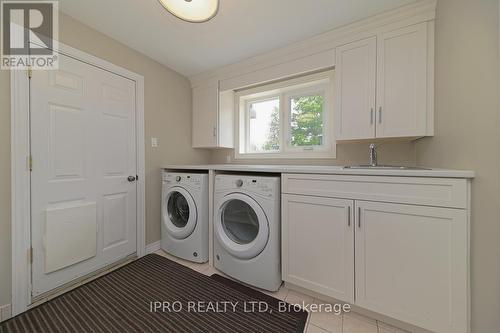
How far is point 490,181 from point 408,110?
69cm

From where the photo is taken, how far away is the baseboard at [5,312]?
121 centimetres

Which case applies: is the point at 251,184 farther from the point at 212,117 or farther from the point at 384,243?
the point at 212,117

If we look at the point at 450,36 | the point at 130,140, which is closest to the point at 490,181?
the point at 450,36

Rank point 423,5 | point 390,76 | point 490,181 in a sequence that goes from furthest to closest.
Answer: point 390,76
point 423,5
point 490,181

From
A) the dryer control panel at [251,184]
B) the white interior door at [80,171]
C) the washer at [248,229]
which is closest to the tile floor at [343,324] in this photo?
the washer at [248,229]

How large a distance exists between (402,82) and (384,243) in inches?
47.0

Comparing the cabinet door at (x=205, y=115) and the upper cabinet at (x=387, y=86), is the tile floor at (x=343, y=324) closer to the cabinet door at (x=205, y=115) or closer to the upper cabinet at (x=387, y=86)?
the upper cabinet at (x=387, y=86)

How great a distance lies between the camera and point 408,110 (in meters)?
1.42

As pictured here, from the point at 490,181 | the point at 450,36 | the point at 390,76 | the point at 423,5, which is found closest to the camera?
the point at 490,181

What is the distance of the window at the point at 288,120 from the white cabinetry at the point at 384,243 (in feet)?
2.88

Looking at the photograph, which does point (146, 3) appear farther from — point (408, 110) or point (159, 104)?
point (408, 110)

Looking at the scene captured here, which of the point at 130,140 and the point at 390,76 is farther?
the point at 130,140

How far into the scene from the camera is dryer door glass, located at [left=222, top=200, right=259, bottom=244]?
1677 millimetres

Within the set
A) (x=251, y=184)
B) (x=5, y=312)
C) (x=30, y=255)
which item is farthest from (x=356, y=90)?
(x=5, y=312)
